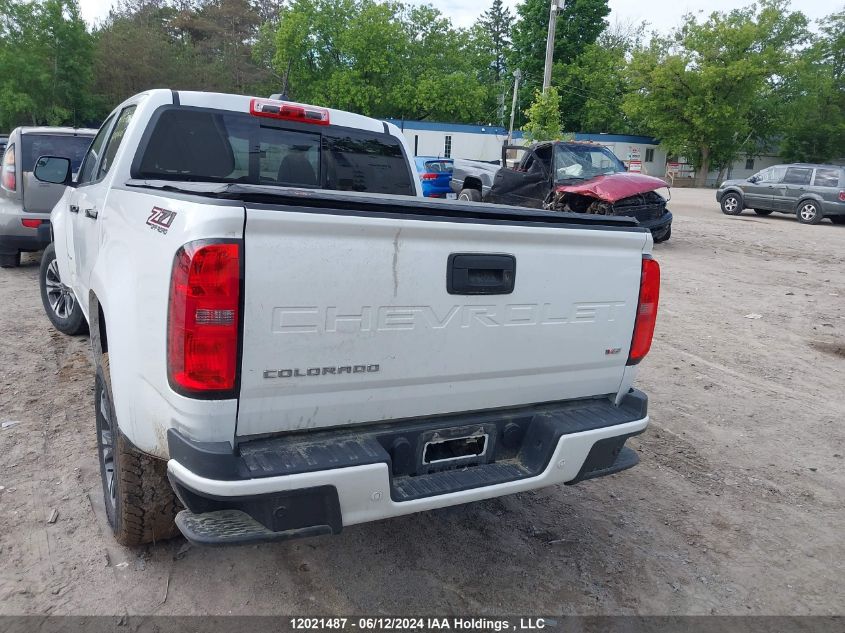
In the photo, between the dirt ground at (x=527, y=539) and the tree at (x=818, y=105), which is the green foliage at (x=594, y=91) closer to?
the tree at (x=818, y=105)

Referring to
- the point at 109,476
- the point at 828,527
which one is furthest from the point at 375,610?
the point at 828,527

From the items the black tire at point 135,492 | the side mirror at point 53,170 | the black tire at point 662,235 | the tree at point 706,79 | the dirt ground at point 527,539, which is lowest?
the dirt ground at point 527,539

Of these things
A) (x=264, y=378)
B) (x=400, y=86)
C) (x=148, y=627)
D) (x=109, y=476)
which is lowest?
(x=148, y=627)

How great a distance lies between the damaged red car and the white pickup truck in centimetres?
931

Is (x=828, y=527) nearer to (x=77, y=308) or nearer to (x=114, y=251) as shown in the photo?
(x=114, y=251)

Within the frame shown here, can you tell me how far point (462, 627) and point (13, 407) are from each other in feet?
12.0

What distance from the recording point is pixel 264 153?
4008 mm

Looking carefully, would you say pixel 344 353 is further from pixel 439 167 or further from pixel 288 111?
pixel 439 167

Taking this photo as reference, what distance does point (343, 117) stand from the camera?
4230 millimetres

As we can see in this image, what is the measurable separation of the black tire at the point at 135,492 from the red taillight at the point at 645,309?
7.21 feet

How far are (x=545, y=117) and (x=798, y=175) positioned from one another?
770 centimetres

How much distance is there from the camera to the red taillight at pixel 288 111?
3904mm

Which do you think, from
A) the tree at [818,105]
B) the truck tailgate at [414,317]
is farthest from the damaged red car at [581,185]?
the tree at [818,105]

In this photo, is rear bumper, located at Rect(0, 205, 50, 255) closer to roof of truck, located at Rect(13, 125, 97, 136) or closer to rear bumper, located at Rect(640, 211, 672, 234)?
roof of truck, located at Rect(13, 125, 97, 136)
